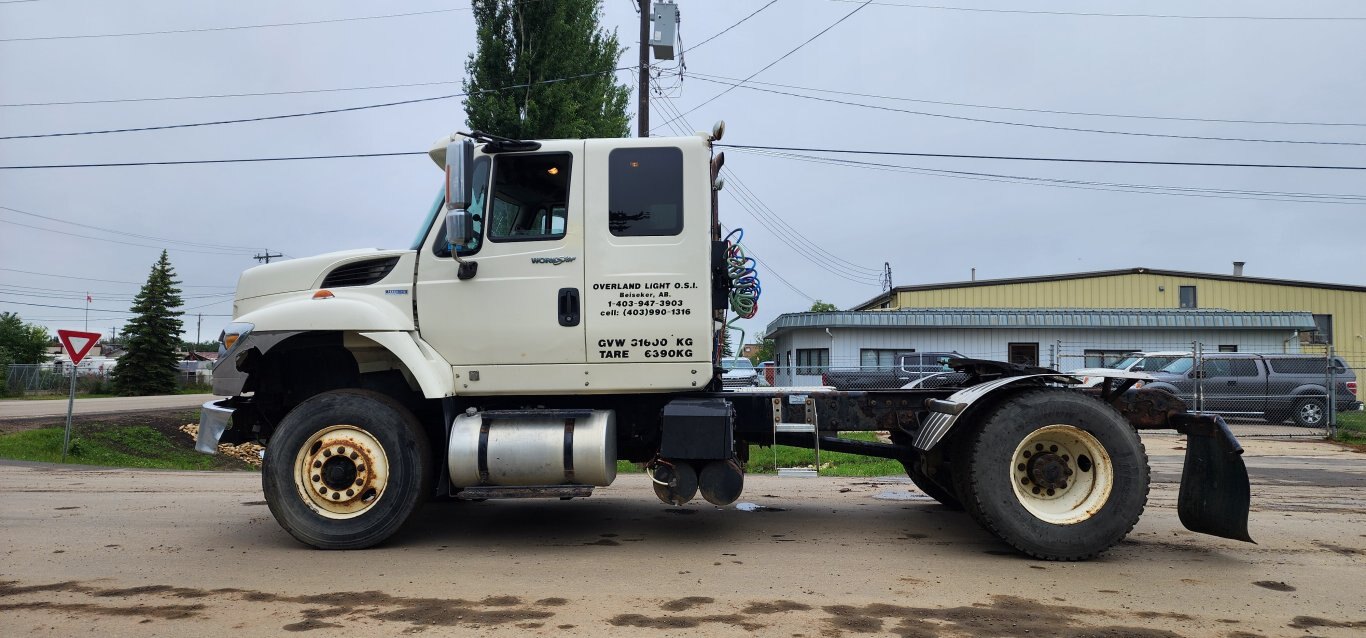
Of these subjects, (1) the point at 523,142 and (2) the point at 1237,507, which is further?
(1) the point at 523,142

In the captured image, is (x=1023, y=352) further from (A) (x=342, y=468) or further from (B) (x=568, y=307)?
(A) (x=342, y=468)

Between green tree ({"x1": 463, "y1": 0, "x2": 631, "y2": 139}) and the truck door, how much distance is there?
11.2 metres

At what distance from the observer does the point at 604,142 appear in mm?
5555

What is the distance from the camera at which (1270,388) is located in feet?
56.9

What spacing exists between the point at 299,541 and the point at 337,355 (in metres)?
1.33

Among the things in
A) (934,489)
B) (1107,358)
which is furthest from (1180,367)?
(934,489)

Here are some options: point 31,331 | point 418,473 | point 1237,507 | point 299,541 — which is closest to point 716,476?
point 418,473

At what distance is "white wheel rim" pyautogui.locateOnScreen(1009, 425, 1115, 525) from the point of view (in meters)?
5.11

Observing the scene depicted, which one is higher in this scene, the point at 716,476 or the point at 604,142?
the point at 604,142

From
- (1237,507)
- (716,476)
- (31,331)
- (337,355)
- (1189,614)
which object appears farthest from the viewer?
(31,331)

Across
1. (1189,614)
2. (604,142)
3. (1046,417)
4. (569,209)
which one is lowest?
(1189,614)

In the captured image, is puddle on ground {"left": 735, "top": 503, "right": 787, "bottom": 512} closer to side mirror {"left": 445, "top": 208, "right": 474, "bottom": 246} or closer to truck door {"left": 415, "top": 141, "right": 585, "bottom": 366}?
truck door {"left": 415, "top": 141, "right": 585, "bottom": 366}

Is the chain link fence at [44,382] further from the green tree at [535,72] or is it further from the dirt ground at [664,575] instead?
the dirt ground at [664,575]

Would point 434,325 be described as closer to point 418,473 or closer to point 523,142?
point 418,473
